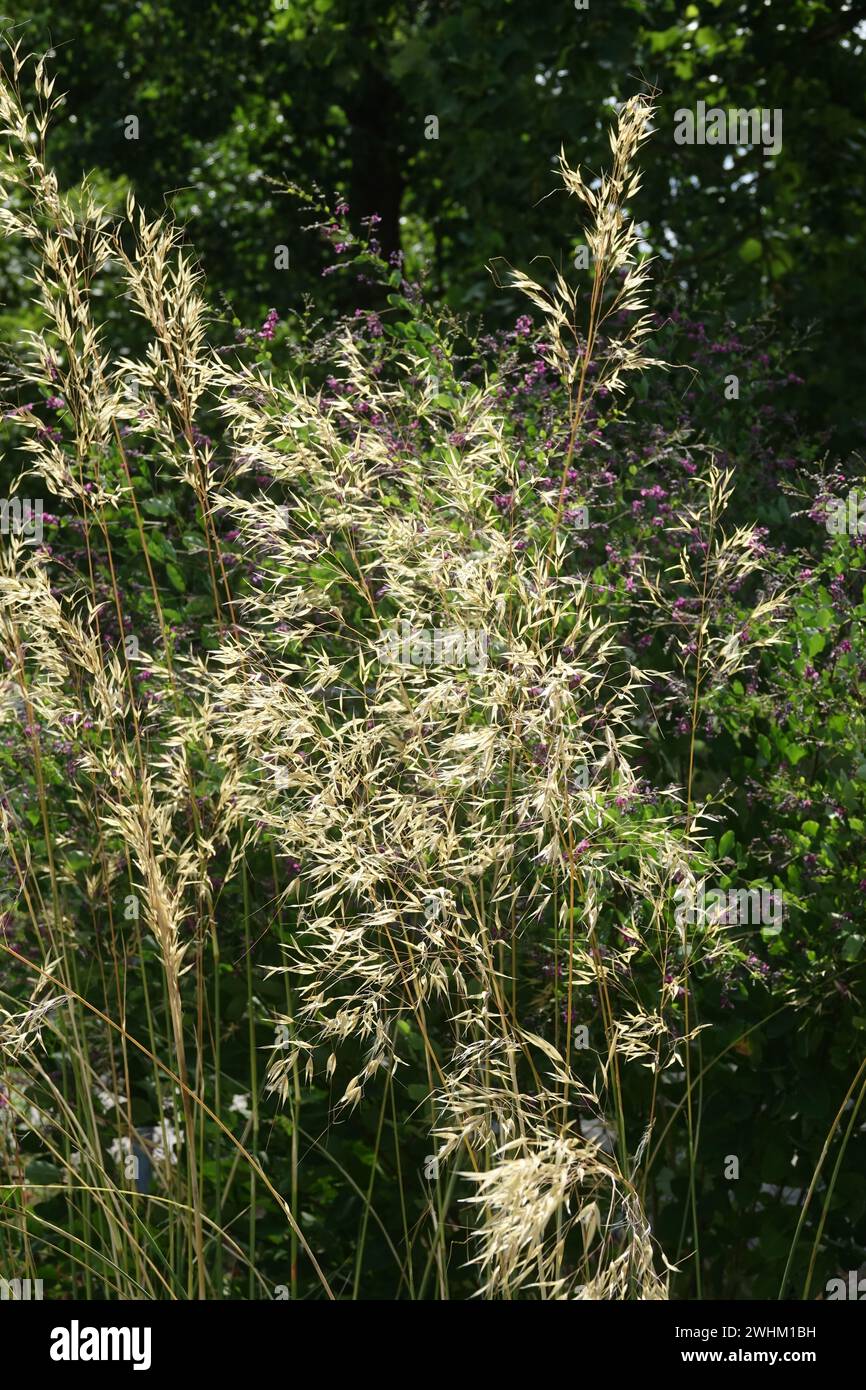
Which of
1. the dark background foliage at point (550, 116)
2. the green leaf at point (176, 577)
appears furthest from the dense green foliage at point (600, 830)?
the dark background foliage at point (550, 116)

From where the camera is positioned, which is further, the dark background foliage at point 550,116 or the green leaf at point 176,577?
the dark background foliage at point 550,116

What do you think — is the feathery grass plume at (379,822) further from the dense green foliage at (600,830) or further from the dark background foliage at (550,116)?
the dark background foliage at (550,116)

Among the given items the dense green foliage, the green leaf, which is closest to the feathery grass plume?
the dense green foliage

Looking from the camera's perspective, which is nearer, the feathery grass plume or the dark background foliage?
the feathery grass plume

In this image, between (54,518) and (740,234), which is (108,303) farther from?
(54,518)

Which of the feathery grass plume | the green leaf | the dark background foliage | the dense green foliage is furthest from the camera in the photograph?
the dark background foliage

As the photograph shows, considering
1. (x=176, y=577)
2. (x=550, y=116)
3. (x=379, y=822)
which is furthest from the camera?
(x=550, y=116)

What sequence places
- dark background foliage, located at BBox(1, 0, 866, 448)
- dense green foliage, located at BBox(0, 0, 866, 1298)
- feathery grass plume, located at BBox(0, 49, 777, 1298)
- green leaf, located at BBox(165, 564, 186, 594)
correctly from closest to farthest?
feathery grass plume, located at BBox(0, 49, 777, 1298), dense green foliage, located at BBox(0, 0, 866, 1298), green leaf, located at BBox(165, 564, 186, 594), dark background foliage, located at BBox(1, 0, 866, 448)

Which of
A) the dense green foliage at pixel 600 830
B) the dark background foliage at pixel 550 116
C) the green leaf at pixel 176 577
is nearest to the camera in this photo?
the dense green foliage at pixel 600 830

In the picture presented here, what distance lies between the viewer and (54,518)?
10.2 ft

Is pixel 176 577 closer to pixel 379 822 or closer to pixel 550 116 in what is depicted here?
pixel 379 822

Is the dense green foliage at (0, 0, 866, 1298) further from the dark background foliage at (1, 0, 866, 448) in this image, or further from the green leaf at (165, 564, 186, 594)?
the dark background foliage at (1, 0, 866, 448)

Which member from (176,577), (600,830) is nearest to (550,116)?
(176,577)

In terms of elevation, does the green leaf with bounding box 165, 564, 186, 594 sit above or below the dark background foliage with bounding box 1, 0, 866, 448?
below
